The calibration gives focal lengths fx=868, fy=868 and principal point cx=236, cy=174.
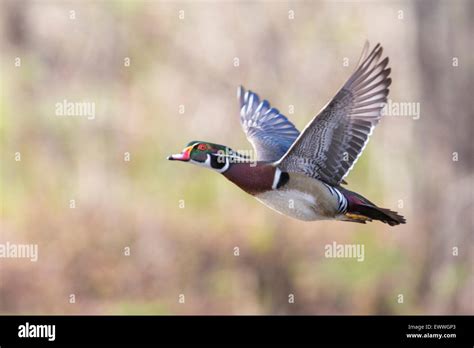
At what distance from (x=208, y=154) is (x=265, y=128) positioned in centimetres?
131

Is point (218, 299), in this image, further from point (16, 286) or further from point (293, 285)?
point (16, 286)

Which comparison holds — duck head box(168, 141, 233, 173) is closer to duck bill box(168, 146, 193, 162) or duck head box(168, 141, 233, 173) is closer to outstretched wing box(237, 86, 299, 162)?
duck bill box(168, 146, 193, 162)

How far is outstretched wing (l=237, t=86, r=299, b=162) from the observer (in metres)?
4.66

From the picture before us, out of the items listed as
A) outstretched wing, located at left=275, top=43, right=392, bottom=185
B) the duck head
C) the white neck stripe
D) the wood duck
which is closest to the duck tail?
the wood duck

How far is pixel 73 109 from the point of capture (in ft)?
30.9

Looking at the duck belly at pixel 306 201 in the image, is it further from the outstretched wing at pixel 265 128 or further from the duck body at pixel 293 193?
the outstretched wing at pixel 265 128

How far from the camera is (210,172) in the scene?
9.05 metres

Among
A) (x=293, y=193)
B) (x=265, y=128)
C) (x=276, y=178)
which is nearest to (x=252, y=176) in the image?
(x=276, y=178)

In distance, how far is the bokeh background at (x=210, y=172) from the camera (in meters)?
8.56

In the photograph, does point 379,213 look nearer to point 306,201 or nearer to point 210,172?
point 306,201

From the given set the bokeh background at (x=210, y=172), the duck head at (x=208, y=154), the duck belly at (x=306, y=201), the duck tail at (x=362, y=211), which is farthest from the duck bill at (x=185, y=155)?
the bokeh background at (x=210, y=172)

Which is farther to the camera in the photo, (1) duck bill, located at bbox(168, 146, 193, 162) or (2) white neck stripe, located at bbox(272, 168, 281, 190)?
(2) white neck stripe, located at bbox(272, 168, 281, 190)
